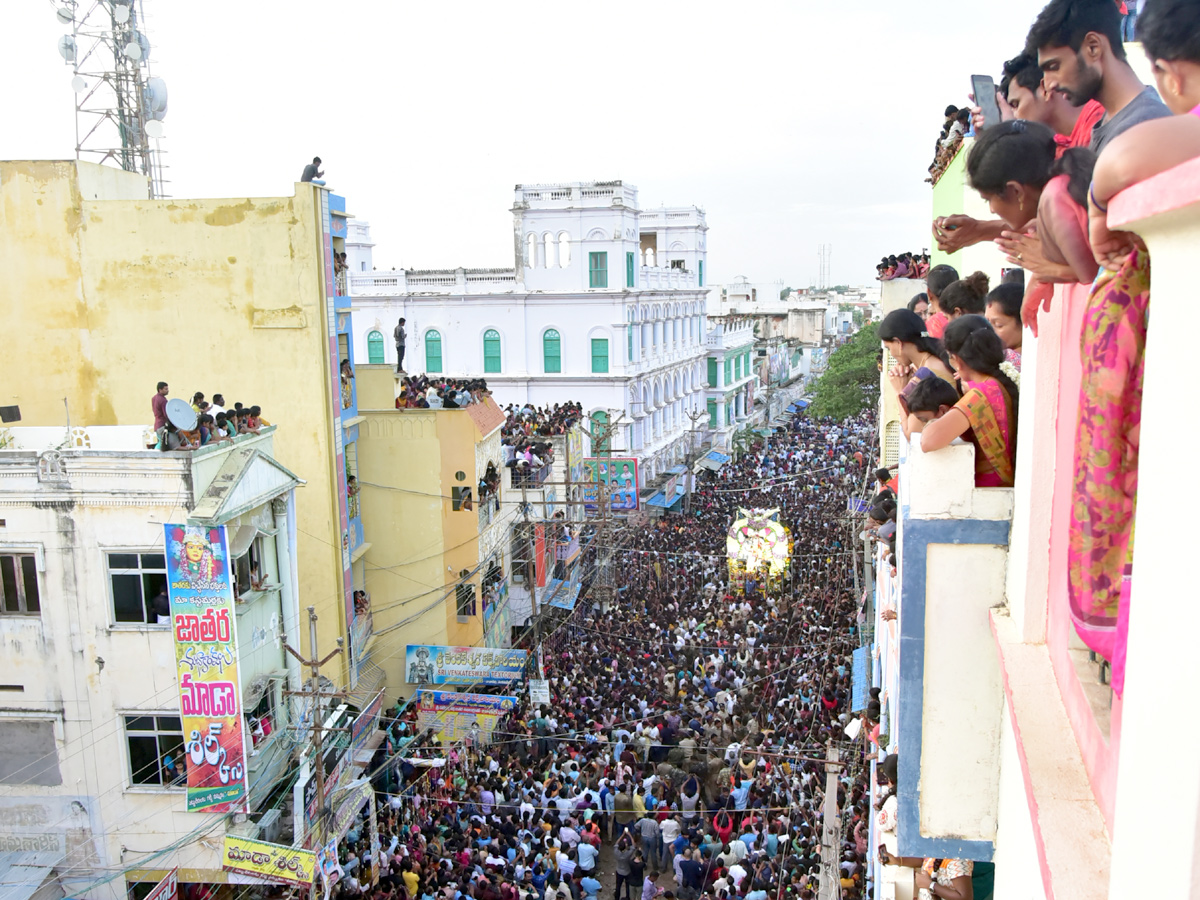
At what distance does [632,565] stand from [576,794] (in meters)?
13.7

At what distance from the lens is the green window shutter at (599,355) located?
124 feet

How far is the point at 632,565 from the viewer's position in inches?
1126

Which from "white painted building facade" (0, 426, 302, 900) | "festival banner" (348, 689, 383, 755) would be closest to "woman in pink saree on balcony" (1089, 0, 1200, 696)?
"white painted building facade" (0, 426, 302, 900)

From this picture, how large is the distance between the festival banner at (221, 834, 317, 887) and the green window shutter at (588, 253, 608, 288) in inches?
1110

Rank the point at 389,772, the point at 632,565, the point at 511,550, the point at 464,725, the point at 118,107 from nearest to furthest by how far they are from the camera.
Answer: the point at 389,772
the point at 464,725
the point at 118,107
the point at 511,550
the point at 632,565

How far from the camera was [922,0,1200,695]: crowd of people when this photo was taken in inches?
86.4

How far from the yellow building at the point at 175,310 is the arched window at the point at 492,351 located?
65.7 feet

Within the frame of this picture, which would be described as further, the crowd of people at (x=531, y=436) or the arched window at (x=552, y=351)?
the arched window at (x=552, y=351)

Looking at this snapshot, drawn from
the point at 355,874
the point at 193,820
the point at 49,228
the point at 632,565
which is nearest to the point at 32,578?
the point at 193,820

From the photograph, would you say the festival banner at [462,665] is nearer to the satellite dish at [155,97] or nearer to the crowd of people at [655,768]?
the crowd of people at [655,768]

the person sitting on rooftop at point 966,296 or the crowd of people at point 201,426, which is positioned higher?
the person sitting on rooftop at point 966,296

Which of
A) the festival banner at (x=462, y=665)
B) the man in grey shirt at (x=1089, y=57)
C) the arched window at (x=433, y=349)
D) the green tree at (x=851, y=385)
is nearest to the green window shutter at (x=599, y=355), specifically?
the arched window at (x=433, y=349)

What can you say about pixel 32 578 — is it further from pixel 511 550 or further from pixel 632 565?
pixel 632 565

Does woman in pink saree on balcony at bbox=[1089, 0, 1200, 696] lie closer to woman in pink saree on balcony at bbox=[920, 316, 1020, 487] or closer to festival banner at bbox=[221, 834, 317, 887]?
woman in pink saree on balcony at bbox=[920, 316, 1020, 487]
